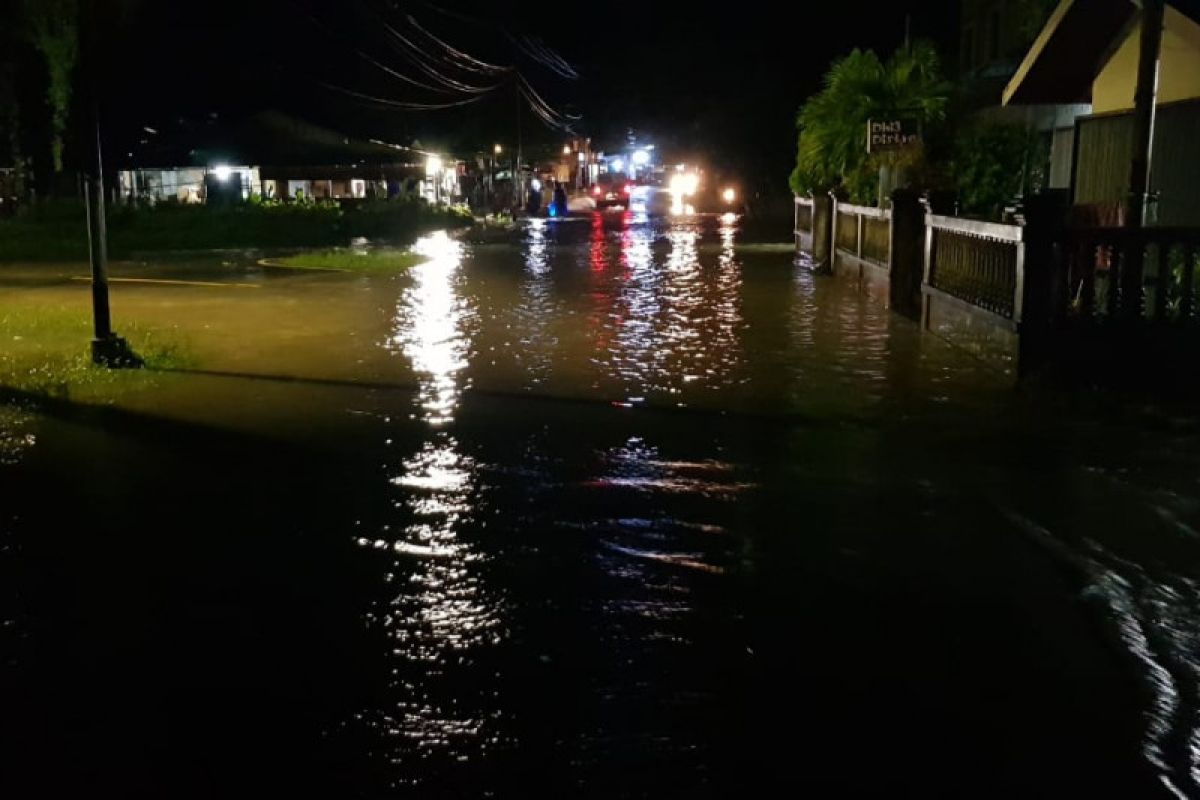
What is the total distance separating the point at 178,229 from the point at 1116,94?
25186 mm

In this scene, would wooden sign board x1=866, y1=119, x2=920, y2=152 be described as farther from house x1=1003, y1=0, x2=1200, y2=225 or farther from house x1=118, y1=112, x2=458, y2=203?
house x1=118, y1=112, x2=458, y2=203

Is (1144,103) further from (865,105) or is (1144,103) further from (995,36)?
(995,36)

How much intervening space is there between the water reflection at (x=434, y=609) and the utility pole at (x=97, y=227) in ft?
11.4

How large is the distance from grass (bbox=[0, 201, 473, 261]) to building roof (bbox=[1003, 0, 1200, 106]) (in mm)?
22104

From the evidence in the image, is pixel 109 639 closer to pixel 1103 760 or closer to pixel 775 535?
pixel 775 535

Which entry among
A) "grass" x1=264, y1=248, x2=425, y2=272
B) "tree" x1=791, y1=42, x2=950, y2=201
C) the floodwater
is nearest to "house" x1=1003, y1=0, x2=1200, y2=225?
"tree" x1=791, y1=42, x2=950, y2=201

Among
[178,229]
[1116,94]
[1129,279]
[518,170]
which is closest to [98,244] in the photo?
[1129,279]

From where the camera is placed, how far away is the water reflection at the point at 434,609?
4543mm

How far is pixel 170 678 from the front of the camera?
5047mm

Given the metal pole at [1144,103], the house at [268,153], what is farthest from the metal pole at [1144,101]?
the house at [268,153]

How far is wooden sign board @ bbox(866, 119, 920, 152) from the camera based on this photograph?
64.0ft

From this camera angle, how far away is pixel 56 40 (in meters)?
36.8

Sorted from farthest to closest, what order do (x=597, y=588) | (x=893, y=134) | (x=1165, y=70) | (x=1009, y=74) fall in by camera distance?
1. (x=1009, y=74)
2. (x=893, y=134)
3. (x=1165, y=70)
4. (x=597, y=588)

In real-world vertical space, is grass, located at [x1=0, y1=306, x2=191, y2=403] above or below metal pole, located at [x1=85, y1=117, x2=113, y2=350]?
below
